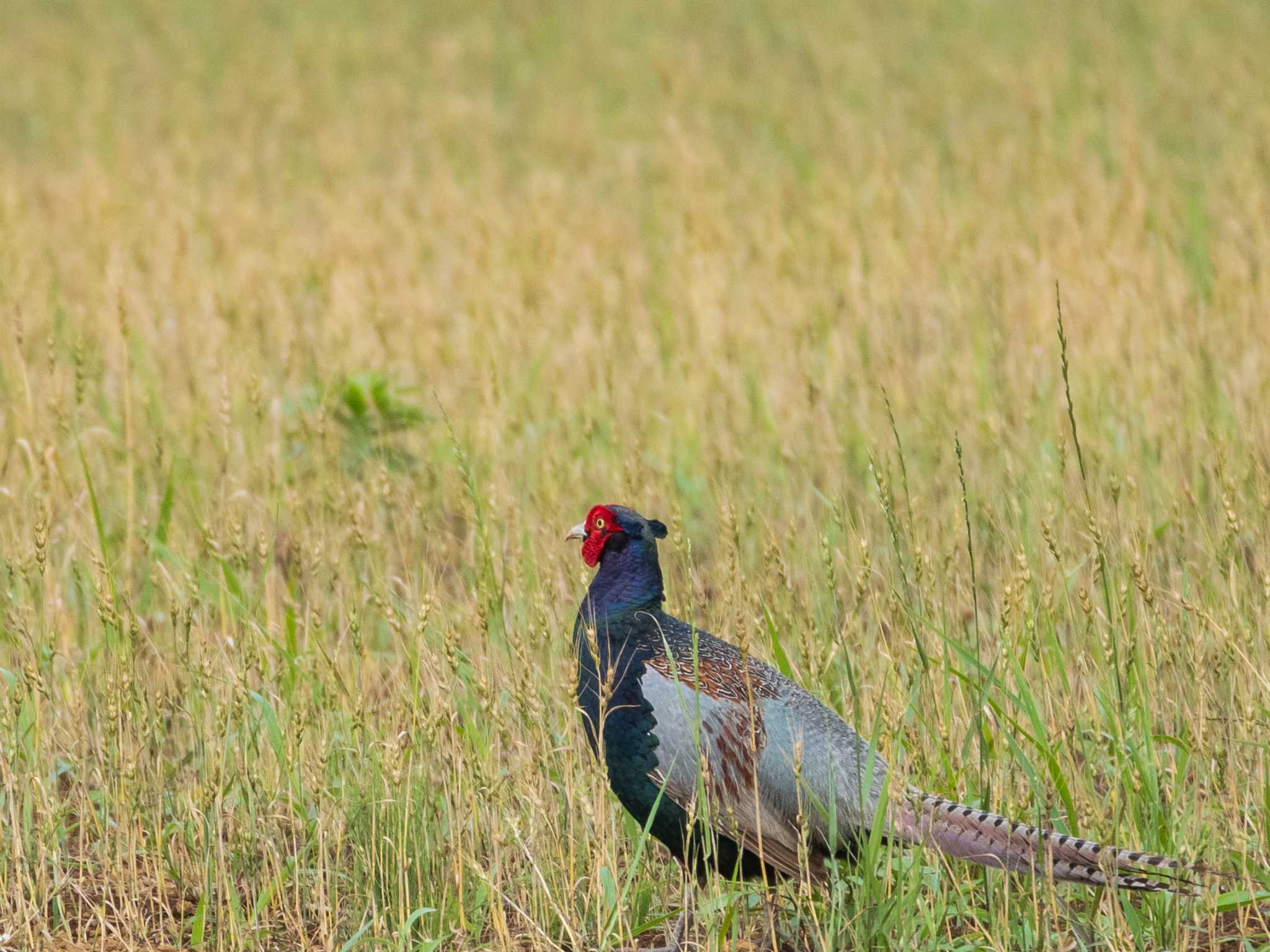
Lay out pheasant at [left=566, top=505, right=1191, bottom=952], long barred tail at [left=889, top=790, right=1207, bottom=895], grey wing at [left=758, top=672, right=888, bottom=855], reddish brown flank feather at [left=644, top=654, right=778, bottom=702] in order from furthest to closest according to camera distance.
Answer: reddish brown flank feather at [left=644, top=654, right=778, bottom=702] → grey wing at [left=758, top=672, right=888, bottom=855] → pheasant at [left=566, top=505, right=1191, bottom=952] → long barred tail at [left=889, top=790, right=1207, bottom=895]

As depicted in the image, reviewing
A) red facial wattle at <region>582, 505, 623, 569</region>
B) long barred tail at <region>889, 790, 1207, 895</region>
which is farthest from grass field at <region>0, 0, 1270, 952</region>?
red facial wattle at <region>582, 505, 623, 569</region>

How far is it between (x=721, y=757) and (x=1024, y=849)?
0.76 m

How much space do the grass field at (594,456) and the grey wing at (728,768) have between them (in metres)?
0.15

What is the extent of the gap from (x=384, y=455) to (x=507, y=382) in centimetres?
121

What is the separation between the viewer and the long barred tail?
3367 millimetres

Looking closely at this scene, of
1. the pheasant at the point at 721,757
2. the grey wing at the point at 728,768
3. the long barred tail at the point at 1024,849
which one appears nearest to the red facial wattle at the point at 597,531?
the pheasant at the point at 721,757

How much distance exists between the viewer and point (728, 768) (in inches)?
154

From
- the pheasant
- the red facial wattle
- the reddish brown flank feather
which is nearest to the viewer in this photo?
the pheasant

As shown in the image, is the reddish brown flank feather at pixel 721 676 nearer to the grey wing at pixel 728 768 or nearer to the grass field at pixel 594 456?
the grey wing at pixel 728 768

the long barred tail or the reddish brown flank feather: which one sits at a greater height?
the reddish brown flank feather

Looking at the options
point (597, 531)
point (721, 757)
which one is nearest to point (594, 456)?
point (597, 531)

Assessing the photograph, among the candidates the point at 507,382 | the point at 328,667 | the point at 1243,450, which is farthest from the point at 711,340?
the point at 328,667

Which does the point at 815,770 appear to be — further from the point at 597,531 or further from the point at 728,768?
the point at 597,531

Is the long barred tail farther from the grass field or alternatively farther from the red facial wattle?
the red facial wattle
